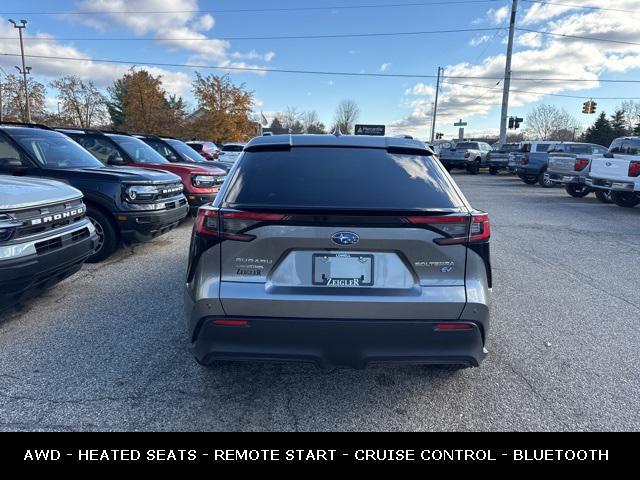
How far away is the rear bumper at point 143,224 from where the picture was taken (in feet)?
19.8

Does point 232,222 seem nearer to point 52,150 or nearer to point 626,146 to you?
point 52,150

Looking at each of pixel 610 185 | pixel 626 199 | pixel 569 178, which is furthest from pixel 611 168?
pixel 569 178

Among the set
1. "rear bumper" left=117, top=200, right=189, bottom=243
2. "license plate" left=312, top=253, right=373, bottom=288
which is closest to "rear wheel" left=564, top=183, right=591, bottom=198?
"rear bumper" left=117, top=200, right=189, bottom=243

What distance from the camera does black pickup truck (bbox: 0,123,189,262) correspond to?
5.64m

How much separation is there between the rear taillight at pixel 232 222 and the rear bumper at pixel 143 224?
4.07 meters

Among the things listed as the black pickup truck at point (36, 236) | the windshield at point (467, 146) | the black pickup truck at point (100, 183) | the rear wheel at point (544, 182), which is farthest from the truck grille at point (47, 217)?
the windshield at point (467, 146)

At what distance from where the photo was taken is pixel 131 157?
340 inches

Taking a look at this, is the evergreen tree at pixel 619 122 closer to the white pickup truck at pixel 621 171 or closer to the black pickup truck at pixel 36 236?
the white pickup truck at pixel 621 171

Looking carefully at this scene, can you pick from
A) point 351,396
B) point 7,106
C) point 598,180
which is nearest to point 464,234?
point 351,396

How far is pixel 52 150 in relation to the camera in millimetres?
6090

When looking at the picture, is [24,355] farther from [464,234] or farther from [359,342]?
[464,234]

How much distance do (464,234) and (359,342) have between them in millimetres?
873
